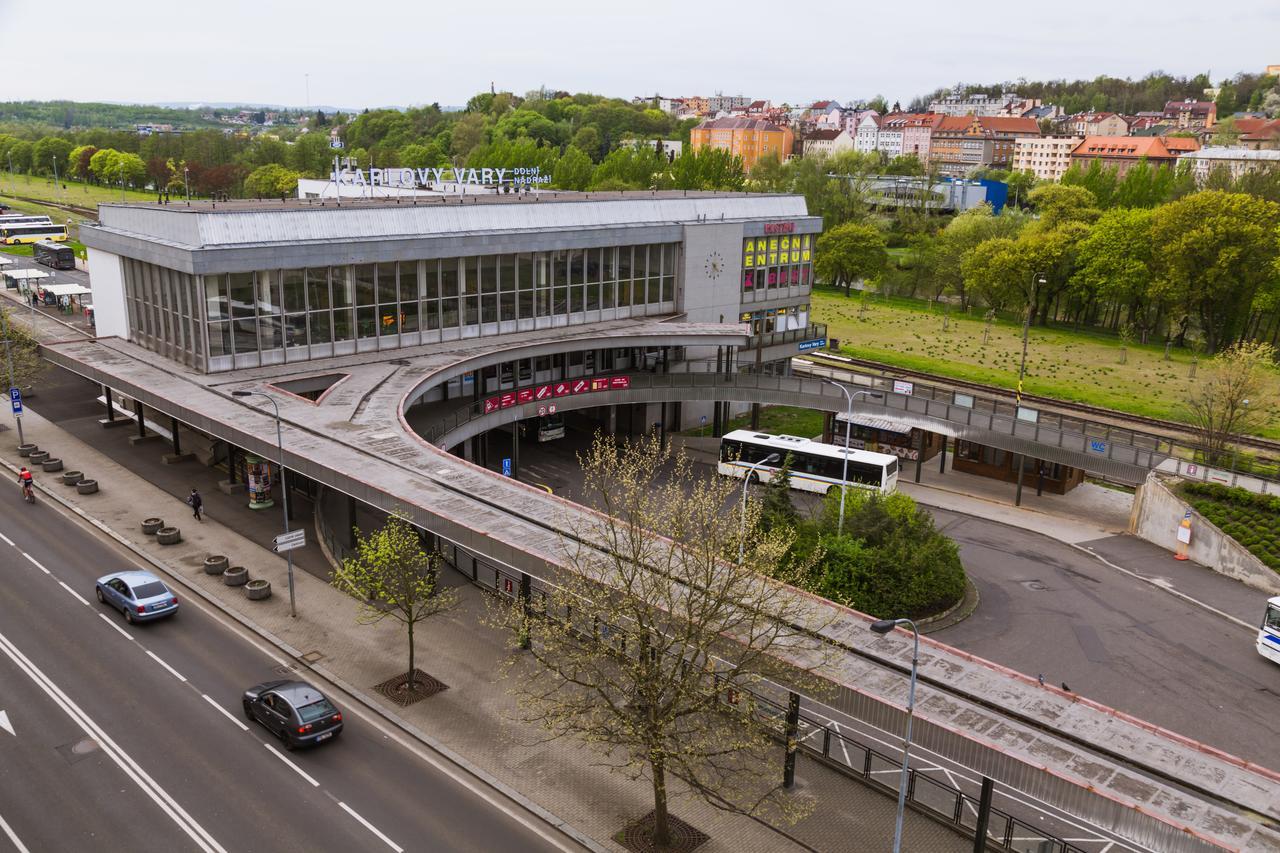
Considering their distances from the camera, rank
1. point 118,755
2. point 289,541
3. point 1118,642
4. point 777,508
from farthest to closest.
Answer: point 777,508, point 1118,642, point 289,541, point 118,755

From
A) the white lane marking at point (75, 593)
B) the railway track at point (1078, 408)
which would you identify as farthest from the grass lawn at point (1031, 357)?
the white lane marking at point (75, 593)

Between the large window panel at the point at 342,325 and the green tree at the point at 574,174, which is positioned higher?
the green tree at the point at 574,174

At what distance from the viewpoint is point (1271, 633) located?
36.8 metres

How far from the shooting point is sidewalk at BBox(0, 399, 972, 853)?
25219mm

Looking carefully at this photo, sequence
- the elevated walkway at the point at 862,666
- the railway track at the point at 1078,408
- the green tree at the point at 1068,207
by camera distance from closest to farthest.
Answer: the elevated walkway at the point at 862,666, the railway track at the point at 1078,408, the green tree at the point at 1068,207

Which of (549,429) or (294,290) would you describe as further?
(549,429)

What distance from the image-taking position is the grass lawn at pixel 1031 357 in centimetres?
7856

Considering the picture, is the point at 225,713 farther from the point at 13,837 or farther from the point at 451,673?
the point at 451,673

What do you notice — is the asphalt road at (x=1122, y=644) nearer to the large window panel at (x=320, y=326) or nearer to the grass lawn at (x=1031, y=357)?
the grass lawn at (x=1031, y=357)

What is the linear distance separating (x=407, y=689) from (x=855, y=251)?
10212 cm

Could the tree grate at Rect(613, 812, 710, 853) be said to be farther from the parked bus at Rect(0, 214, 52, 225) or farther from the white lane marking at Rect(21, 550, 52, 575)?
the parked bus at Rect(0, 214, 52, 225)

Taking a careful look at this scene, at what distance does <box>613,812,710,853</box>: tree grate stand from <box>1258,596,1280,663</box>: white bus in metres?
25.4

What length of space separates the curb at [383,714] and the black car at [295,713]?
78.4 inches

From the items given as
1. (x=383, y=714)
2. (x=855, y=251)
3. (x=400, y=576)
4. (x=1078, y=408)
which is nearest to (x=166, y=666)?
(x=383, y=714)
